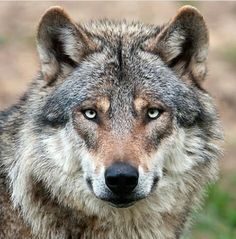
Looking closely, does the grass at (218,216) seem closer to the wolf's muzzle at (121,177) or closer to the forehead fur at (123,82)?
the forehead fur at (123,82)

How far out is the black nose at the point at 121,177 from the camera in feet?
25.4

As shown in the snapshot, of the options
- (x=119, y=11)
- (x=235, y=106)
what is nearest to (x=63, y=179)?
(x=235, y=106)

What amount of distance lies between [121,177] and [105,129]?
0.57m

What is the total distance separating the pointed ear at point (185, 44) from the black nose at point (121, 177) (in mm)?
1341

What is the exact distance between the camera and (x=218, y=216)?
12.4 metres

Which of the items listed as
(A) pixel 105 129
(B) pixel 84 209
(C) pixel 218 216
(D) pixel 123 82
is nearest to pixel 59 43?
(D) pixel 123 82

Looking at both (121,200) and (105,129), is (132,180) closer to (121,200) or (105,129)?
(121,200)

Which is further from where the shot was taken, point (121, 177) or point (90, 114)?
point (90, 114)

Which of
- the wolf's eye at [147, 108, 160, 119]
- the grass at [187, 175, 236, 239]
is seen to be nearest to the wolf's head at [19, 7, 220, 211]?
the wolf's eye at [147, 108, 160, 119]

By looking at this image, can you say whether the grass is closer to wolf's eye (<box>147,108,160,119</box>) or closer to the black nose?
wolf's eye (<box>147,108,160,119</box>)

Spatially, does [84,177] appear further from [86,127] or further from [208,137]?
[208,137]

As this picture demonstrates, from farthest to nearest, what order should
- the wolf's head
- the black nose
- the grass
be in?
the grass
the wolf's head
the black nose

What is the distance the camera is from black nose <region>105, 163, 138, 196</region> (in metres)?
7.74

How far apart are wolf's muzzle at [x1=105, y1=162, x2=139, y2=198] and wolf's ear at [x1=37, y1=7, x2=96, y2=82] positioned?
129 centimetres
